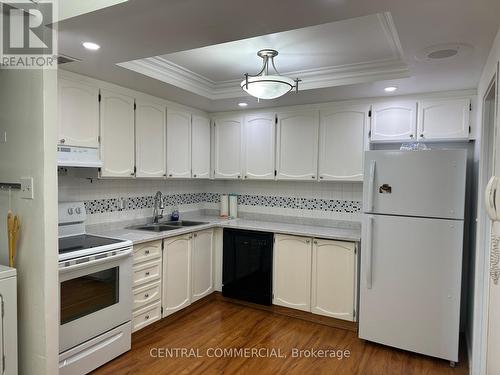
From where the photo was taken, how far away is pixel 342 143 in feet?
11.2

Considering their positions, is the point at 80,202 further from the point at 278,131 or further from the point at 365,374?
the point at 365,374

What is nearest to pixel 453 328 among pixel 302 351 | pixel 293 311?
pixel 302 351

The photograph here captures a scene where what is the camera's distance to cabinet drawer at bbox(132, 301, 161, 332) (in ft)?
9.45

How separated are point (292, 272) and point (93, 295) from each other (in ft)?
6.04

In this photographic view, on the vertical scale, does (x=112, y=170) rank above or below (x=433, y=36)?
below

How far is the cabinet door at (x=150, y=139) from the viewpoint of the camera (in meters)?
3.21

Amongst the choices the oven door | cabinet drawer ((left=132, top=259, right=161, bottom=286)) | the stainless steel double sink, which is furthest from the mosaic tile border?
the oven door

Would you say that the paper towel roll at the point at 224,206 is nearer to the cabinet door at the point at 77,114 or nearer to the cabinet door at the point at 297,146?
the cabinet door at the point at 297,146

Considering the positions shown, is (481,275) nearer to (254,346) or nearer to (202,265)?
(254,346)

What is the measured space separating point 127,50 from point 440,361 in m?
3.25

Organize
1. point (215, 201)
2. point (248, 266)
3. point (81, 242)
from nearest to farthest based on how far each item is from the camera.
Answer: point (81, 242) < point (248, 266) < point (215, 201)

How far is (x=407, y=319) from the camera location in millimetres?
2725

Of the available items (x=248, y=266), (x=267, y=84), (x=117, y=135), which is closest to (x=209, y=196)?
(x=248, y=266)

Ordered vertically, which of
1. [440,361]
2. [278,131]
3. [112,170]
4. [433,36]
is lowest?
[440,361]
